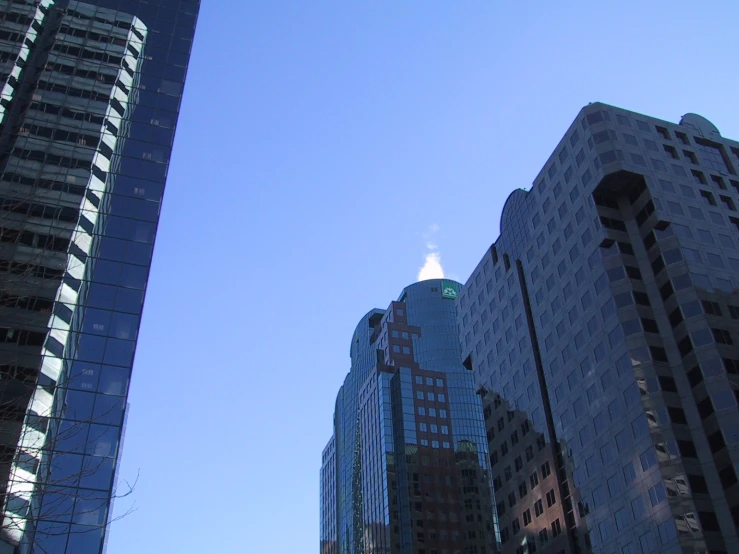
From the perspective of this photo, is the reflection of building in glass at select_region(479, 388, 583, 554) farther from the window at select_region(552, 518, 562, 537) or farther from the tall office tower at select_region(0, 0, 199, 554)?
the tall office tower at select_region(0, 0, 199, 554)

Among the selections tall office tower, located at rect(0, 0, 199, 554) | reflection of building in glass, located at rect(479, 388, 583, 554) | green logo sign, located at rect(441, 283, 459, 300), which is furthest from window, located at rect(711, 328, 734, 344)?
green logo sign, located at rect(441, 283, 459, 300)

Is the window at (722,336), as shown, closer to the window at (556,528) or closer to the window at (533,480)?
the window at (556,528)

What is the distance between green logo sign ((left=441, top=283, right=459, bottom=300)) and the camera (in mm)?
193000

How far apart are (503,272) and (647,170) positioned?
28464 mm

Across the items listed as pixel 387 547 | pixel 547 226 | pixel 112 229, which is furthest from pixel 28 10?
pixel 387 547

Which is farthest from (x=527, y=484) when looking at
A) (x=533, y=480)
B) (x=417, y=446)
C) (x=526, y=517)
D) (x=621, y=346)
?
(x=417, y=446)

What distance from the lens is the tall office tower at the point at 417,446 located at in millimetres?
156250

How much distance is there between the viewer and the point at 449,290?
637 feet

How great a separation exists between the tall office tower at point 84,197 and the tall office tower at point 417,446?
109 meters

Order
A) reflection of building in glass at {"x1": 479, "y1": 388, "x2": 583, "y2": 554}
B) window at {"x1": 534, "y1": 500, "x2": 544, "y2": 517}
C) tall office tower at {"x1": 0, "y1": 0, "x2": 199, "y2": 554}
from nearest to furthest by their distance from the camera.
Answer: tall office tower at {"x1": 0, "y1": 0, "x2": 199, "y2": 554}
reflection of building in glass at {"x1": 479, "y1": 388, "x2": 583, "y2": 554}
window at {"x1": 534, "y1": 500, "x2": 544, "y2": 517}

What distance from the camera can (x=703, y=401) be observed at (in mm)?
73125

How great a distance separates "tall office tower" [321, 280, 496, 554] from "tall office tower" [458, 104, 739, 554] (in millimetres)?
55354

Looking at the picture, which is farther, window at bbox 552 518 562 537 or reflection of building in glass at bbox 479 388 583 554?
reflection of building in glass at bbox 479 388 583 554

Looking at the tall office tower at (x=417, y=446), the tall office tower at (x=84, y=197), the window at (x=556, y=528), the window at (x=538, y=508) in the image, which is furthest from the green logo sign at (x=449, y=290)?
the tall office tower at (x=84, y=197)
